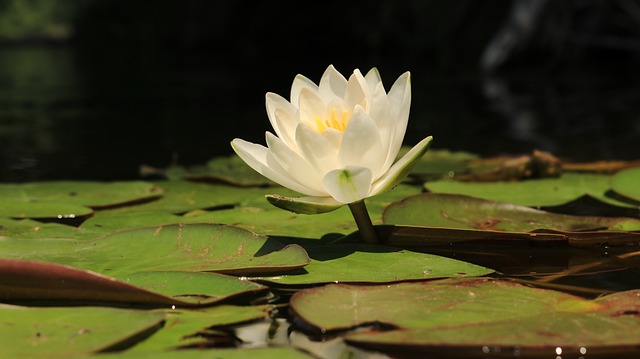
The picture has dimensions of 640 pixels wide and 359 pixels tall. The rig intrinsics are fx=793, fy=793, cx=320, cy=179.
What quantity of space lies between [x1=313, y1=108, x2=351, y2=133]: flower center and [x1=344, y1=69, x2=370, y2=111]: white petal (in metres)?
0.02

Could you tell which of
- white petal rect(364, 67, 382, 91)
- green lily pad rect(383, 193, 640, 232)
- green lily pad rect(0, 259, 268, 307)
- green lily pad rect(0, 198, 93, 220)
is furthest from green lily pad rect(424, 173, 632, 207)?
green lily pad rect(0, 259, 268, 307)

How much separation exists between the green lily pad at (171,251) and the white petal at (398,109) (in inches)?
9.7

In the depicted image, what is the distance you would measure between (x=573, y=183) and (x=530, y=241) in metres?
0.71

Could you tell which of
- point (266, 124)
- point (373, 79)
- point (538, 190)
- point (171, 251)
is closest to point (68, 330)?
point (171, 251)

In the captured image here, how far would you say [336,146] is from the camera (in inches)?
50.6

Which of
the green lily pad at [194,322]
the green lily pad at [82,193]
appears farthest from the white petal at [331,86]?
the green lily pad at [82,193]

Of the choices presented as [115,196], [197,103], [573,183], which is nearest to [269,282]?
[115,196]

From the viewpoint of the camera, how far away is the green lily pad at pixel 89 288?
1057 mm

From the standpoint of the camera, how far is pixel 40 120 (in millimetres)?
4867

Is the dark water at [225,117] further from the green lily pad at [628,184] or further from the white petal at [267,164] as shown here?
the white petal at [267,164]

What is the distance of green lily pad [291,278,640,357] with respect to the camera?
2.94 feet

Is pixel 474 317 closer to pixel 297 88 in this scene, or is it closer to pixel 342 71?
pixel 297 88

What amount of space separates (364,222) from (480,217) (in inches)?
12.5

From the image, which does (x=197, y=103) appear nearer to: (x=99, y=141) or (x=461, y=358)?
(x=99, y=141)
